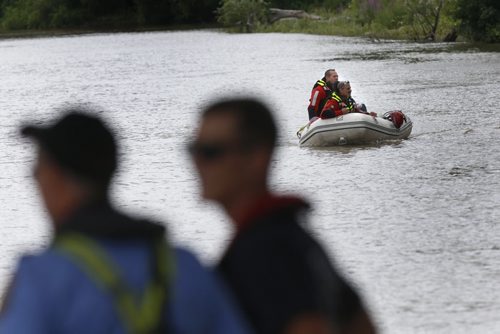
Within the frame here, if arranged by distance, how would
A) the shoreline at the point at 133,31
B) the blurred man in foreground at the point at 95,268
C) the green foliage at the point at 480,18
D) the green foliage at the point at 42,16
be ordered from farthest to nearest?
1. the green foliage at the point at 42,16
2. the shoreline at the point at 133,31
3. the green foliage at the point at 480,18
4. the blurred man in foreground at the point at 95,268

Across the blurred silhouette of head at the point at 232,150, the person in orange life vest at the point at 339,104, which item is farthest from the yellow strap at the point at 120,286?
the person in orange life vest at the point at 339,104

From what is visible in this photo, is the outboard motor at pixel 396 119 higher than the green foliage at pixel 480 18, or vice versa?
the outboard motor at pixel 396 119

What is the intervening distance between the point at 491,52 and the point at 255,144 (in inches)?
1701

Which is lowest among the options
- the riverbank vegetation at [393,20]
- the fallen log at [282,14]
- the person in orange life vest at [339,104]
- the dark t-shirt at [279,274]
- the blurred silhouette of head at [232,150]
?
the fallen log at [282,14]

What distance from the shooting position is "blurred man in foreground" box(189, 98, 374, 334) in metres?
2.97

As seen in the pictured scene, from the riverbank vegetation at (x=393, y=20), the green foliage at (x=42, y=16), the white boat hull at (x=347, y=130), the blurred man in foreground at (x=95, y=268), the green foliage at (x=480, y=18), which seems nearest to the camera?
the blurred man in foreground at (x=95, y=268)

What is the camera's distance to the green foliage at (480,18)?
162ft

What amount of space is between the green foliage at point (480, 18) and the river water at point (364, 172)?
455cm

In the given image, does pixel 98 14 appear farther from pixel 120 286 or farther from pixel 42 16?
pixel 120 286

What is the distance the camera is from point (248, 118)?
3281mm

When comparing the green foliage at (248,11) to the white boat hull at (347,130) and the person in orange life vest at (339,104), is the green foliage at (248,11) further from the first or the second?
the person in orange life vest at (339,104)

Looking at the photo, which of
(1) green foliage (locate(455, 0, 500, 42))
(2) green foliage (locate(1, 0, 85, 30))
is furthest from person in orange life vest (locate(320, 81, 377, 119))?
(2) green foliage (locate(1, 0, 85, 30))

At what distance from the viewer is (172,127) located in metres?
26.2

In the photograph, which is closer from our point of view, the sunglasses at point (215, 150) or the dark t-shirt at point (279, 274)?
the dark t-shirt at point (279, 274)
